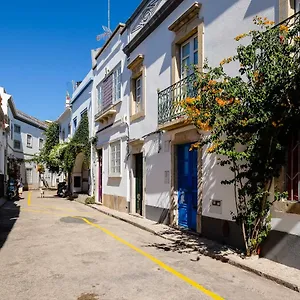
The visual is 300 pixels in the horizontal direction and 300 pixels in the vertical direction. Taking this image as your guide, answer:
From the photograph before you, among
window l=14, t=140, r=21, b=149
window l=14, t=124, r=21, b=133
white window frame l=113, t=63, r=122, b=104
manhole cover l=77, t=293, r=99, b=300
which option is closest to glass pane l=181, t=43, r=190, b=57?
white window frame l=113, t=63, r=122, b=104

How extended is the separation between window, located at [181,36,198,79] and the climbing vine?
2.75 meters

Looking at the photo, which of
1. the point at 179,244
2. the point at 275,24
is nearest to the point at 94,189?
the point at 179,244

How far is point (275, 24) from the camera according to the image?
636cm

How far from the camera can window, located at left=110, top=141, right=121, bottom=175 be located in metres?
15.2

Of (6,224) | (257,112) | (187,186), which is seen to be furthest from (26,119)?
(257,112)

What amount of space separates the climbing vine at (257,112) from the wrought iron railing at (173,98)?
2.27 m

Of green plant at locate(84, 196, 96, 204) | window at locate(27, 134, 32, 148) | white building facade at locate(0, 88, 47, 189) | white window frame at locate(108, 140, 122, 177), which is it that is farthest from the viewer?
window at locate(27, 134, 32, 148)

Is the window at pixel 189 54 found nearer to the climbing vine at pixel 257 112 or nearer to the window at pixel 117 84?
the climbing vine at pixel 257 112

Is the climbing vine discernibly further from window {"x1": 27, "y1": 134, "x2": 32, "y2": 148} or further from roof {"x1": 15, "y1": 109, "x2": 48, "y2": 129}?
window {"x1": 27, "y1": 134, "x2": 32, "y2": 148}

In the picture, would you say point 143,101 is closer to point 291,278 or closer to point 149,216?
point 149,216

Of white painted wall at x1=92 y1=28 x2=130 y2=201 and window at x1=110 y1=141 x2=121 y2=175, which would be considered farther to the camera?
window at x1=110 y1=141 x2=121 y2=175

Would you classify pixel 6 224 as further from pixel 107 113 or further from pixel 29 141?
pixel 29 141

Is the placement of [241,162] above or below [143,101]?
below

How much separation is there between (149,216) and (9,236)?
4.52 m
